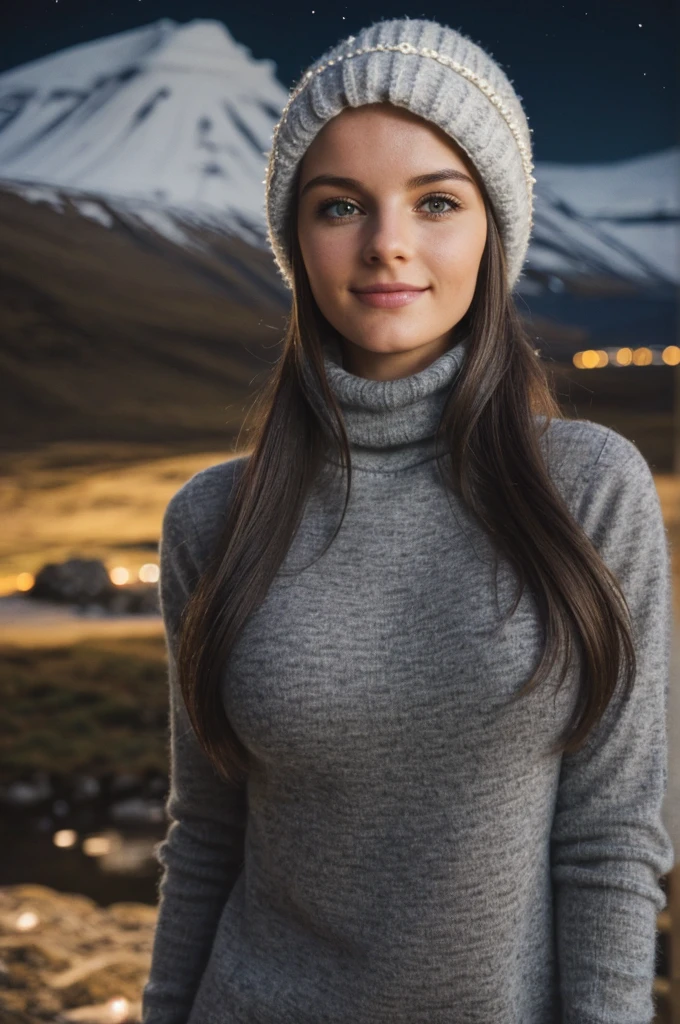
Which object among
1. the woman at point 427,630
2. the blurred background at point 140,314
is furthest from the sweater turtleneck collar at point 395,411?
the blurred background at point 140,314

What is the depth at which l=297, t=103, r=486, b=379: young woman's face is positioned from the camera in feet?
2.80

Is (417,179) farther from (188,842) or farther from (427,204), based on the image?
(188,842)

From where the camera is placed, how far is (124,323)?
2098 mm

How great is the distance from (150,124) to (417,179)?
1.41 metres

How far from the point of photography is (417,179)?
2.81 feet

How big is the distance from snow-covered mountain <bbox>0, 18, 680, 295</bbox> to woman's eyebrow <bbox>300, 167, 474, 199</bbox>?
125 centimetres

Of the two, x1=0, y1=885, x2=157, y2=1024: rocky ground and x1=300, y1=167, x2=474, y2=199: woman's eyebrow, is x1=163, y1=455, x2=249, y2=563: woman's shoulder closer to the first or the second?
x1=300, y1=167, x2=474, y2=199: woman's eyebrow

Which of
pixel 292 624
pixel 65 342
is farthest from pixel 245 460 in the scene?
pixel 65 342

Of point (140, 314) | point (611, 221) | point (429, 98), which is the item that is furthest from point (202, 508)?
point (611, 221)

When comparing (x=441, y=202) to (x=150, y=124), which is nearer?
(x=441, y=202)

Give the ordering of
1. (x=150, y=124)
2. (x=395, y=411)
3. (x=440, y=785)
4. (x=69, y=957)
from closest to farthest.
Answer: (x=440, y=785) → (x=395, y=411) → (x=69, y=957) → (x=150, y=124)

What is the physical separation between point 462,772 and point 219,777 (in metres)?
0.31

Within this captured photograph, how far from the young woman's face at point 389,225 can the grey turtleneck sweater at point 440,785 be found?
6cm

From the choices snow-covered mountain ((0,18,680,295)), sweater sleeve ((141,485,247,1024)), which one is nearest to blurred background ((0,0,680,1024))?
snow-covered mountain ((0,18,680,295))
